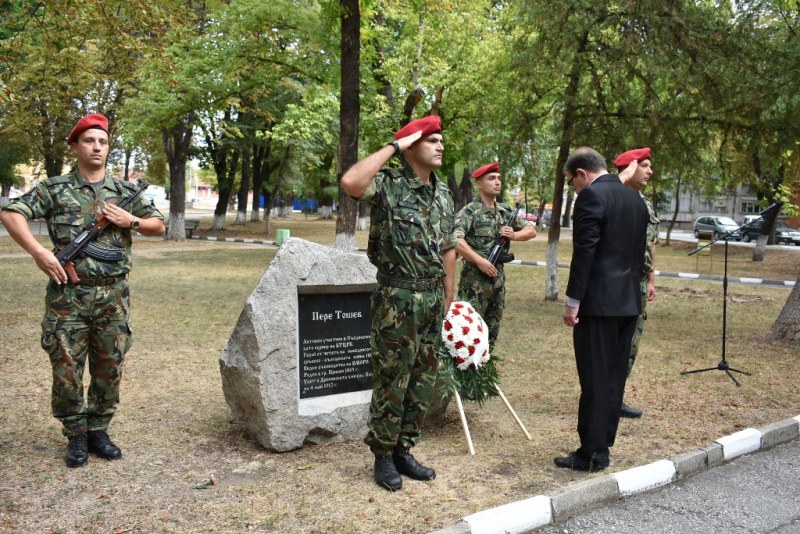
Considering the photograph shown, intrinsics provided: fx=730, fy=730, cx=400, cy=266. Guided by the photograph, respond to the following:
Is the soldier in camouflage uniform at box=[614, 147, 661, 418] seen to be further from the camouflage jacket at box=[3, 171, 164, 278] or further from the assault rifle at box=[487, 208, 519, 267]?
the camouflage jacket at box=[3, 171, 164, 278]

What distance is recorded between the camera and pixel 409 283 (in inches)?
163

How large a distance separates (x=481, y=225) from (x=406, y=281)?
2665 mm

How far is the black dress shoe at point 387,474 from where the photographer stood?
4.29 m

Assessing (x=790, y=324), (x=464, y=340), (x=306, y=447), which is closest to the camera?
(x=306, y=447)

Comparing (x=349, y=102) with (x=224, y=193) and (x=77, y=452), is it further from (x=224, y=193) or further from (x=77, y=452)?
(x=224, y=193)

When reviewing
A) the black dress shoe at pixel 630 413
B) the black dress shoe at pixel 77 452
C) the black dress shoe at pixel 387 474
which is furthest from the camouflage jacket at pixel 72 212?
the black dress shoe at pixel 630 413

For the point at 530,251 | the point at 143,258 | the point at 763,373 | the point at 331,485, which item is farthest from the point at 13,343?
the point at 530,251

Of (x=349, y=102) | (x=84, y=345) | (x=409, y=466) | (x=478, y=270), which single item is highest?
(x=349, y=102)

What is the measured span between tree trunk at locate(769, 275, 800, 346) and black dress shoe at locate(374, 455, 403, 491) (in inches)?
271

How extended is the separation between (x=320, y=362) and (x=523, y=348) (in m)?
4.25

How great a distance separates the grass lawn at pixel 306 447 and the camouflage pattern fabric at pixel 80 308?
0.48 m

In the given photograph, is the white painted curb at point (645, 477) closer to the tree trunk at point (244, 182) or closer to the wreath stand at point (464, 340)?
the wreath stand at point (464, 340)

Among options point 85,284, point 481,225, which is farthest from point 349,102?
point 85,284

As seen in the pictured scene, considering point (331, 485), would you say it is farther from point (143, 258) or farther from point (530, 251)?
point (530, 251)
